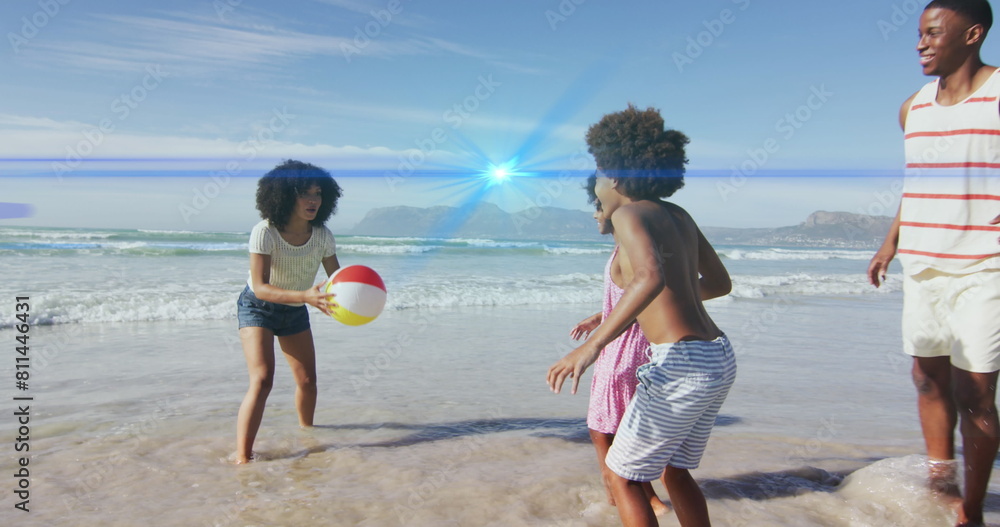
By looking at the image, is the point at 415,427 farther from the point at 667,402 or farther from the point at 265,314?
the point at 667,402

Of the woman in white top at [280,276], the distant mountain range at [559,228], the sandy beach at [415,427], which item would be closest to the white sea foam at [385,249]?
the distant mountain range at [559,228]

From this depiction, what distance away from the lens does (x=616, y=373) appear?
3336 millimetres

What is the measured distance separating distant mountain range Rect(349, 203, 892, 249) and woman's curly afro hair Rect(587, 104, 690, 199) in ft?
124

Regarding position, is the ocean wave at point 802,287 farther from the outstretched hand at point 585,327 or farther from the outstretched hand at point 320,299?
the outstretched hand at point 320,299

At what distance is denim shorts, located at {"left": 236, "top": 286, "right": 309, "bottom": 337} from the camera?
4.52 meters

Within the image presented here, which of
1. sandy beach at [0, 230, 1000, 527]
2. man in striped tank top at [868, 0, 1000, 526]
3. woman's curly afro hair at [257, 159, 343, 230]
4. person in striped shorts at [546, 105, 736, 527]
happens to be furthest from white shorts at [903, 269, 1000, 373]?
woman's curly afro hair at [257, 159, 343, 230]

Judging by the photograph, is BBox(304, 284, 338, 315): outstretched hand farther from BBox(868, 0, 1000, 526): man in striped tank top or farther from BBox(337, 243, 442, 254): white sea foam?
BBox(337, 243, 442, 254): white sea foam

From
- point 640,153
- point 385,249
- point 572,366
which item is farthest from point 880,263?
point 385,249

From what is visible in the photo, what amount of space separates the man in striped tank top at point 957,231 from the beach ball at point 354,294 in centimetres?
277

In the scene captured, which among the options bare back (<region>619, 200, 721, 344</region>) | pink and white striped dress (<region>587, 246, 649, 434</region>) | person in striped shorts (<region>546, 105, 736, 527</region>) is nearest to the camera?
person in striped shorts (<region>546, 105, 736, 527</region>)

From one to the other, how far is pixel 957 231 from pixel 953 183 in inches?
8.4

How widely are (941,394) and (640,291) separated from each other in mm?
1965

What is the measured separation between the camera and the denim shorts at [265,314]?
4.52 meters

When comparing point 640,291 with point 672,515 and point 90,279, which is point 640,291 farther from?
point 90,279
